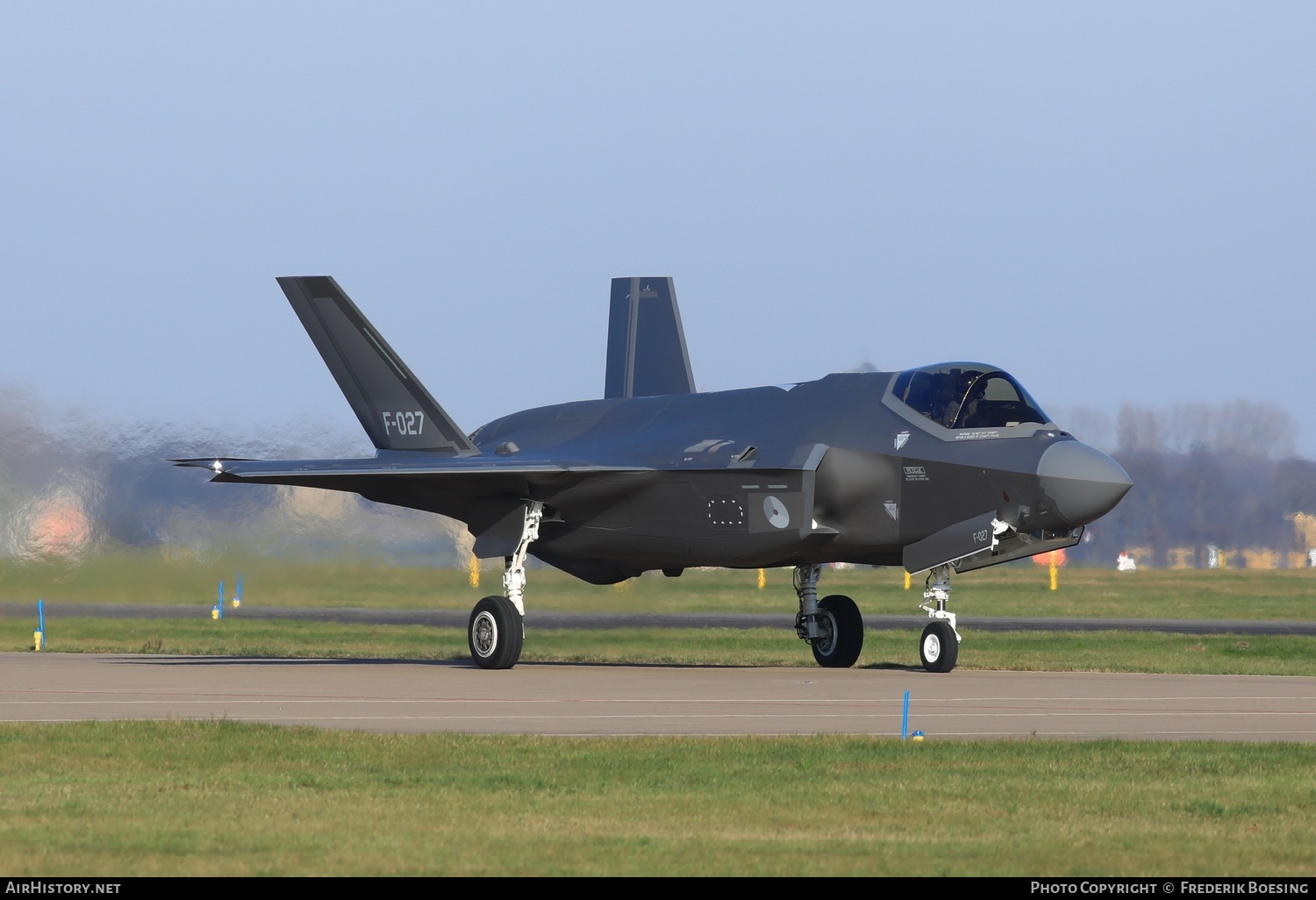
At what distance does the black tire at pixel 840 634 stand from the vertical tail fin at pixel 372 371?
5.60 m

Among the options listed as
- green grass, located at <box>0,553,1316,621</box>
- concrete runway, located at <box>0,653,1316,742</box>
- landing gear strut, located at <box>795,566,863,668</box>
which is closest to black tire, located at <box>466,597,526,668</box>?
concrete runway, located at <box>0,653,1316,742</box>

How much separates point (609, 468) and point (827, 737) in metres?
9.53

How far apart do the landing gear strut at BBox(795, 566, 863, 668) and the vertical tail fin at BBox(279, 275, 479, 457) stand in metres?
5.19

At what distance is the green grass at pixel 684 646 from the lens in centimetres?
2581

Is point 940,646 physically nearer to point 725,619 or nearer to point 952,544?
point 952,544

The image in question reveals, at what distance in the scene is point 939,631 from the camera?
2233 centimetres

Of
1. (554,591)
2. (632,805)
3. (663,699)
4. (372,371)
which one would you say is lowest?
(632,805)

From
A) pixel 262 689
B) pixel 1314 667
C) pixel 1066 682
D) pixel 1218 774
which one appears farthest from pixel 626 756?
pixel 1314 667

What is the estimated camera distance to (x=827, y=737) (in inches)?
557

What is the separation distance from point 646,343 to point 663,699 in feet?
44.7

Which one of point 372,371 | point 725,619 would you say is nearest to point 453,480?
point 372,371

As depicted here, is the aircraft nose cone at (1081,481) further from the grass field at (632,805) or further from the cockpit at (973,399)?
the grass field at (632,805)

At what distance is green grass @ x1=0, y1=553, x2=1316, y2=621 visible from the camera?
29.4m

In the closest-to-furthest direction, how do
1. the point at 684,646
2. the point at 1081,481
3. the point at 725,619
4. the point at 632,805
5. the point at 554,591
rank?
the point at 632,805
the point at 1081,481
the point at 554,591
the point at 684,646
the point at 725,619
